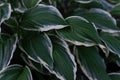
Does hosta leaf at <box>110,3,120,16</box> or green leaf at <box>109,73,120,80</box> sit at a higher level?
hosta leaf at <box>110,3,120,16</box>

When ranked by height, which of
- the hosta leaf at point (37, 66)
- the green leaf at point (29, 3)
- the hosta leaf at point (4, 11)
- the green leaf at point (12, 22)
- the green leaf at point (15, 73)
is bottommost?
the hosta leaf at point (37, 66)

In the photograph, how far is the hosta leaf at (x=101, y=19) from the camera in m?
1.58

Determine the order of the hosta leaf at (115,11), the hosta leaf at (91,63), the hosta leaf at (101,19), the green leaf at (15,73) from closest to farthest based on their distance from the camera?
the green leaf at (15,73)
the hosta leaf at (91,63)
the hosta leaf at (101,19)
the hosta leaf at (115,11)

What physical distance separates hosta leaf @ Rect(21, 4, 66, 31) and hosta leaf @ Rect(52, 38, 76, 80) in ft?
0.39

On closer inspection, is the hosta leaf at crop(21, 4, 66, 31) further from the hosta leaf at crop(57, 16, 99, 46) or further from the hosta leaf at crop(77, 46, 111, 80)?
the hosta leaf at crop(77, 46, 111, 80)

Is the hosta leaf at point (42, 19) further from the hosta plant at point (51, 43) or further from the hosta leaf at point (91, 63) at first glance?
the hosta leaf at point (91, 63)

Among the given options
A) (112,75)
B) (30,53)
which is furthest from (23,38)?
(112,75)

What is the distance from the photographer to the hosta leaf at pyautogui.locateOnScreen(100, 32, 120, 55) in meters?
1.50

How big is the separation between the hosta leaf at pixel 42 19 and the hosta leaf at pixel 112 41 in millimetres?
264

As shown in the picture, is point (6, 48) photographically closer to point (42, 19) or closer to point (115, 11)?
point (42, 19)

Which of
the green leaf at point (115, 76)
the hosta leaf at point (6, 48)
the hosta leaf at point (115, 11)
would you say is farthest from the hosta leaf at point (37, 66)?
the hosta leaf at point (115, 11)

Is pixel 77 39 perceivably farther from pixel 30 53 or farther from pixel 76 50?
pixel 30 53

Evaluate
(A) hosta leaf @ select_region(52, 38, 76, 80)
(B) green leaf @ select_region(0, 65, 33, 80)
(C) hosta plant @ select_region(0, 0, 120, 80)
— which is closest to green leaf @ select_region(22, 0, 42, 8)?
(C) hosta plant @ select_region(0, 0, 120, 80)

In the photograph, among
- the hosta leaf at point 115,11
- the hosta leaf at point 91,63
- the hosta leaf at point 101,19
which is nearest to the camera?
the hosta leaf at point 91,63
